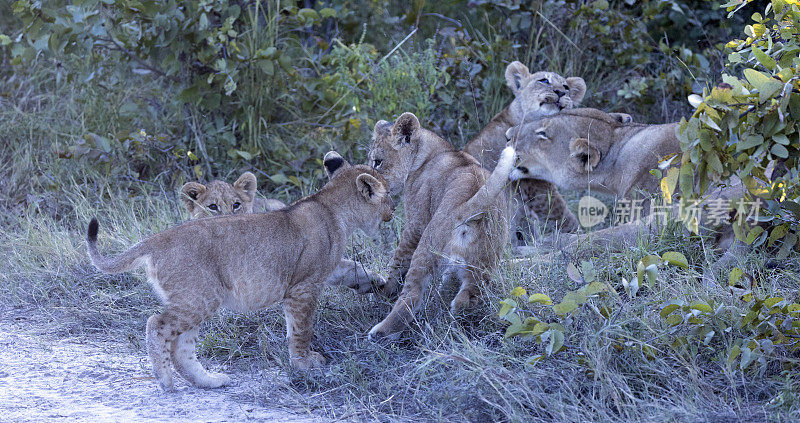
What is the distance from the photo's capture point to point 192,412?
381 centimetres

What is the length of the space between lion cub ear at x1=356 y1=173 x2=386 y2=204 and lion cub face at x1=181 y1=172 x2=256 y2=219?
4.74 ft

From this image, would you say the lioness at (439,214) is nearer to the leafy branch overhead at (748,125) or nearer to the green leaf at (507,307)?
the green leaf at (507,307)

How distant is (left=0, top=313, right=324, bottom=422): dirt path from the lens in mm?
3773

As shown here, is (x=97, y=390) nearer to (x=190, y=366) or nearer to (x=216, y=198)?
(x=190, y=366)

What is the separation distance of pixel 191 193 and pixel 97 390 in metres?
2.29

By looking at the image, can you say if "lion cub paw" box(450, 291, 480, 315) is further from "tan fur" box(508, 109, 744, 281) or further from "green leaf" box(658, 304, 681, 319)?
"tan fur" box(508, 109, 744, 281)

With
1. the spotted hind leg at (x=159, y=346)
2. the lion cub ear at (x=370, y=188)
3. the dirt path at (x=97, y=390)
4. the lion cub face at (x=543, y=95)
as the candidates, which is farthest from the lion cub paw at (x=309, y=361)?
the lion cub face at (x=543, y=95)

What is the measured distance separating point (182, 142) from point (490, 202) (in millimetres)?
3939

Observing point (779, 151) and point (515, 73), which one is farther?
point (515, 73)

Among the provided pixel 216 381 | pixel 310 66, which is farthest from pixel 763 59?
pixel 310 66

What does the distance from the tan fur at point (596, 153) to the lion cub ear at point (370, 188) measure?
1389mm

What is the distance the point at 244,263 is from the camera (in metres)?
4.32

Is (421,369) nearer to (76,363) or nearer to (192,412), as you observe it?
(192,412)

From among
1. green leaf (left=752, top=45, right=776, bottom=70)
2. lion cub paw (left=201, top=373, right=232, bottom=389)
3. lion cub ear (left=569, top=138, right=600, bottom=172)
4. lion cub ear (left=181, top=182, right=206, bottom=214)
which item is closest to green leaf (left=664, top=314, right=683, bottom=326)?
green leaf (left=752, top=45, right=776, bottom=70)
